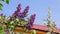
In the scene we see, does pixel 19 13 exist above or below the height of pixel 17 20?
above

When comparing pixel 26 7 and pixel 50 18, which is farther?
pixel 26 7

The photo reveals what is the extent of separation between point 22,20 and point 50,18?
726 mm

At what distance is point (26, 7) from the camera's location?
13.7 feet

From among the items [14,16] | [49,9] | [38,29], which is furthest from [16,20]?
[38,29]

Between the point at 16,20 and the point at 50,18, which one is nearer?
the point at 50,18

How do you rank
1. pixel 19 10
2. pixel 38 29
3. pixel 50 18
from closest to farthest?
1. pixel 50 18
2. pixel 19 10
3. pixel 38 29

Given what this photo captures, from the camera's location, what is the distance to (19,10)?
→ 4051 mm

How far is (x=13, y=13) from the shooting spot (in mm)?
4125

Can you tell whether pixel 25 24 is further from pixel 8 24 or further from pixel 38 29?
pixel 38 29

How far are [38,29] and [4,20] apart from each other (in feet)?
7.13

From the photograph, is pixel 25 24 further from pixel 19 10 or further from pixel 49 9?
pixel 49 9

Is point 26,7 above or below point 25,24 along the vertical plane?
above

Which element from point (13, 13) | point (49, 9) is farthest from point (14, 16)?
point (49, 9)

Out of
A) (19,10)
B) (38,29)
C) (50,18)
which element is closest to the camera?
(50,18)
